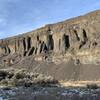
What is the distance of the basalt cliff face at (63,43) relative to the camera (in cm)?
10756

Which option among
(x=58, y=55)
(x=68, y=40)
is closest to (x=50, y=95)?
(x=58, y=55)

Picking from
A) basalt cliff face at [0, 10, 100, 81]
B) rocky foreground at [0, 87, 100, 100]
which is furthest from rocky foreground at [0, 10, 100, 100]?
rocky foreground at [0, 87, 100, 100]

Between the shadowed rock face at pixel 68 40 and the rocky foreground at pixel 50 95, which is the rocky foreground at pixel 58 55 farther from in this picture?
the rocky foreground at pixel 50 95

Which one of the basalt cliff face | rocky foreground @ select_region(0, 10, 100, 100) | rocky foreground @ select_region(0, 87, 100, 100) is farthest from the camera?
the basalt cliff face

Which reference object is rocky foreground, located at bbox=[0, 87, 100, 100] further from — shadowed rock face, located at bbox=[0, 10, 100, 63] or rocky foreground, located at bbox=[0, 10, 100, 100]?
shadowed rock face, located at bbox=[0, 10, 100, 63]

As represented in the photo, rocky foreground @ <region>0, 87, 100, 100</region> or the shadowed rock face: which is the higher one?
the shadowed rock face

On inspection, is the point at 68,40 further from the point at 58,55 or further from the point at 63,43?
the point at 58,55

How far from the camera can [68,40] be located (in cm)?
12125

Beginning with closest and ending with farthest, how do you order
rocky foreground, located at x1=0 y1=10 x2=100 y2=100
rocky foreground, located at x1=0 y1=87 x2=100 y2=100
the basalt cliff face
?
rocky foreground, located at x1=0 y1=87 x2=100 y2=100
rocky foreground, located at x1=0 y1=10 x2=100 y2=100
the basalt cliff face

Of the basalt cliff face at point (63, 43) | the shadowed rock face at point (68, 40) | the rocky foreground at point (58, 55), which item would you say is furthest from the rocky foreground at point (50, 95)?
the shadowed rock face at point (68, 40)

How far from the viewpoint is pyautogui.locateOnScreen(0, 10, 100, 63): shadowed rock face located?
108 metres

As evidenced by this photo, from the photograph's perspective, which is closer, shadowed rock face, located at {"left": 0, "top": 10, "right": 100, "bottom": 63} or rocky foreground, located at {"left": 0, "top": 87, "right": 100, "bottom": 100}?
rocky foreground, located at {"left": 0, "top": 87, "right": 100, "bottom": 100}

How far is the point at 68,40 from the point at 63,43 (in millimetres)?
2162

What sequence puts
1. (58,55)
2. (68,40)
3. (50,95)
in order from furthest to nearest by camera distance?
(68,40)
(58,55)
(50,95)
